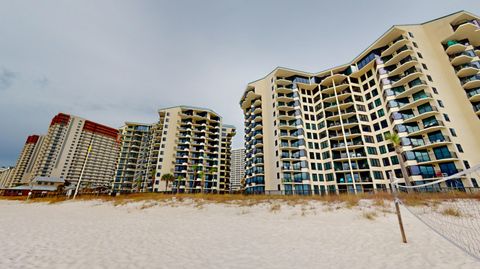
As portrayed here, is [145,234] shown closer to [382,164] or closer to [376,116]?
[382,164]

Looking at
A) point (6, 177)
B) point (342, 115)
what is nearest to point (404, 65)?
point (342, 115)

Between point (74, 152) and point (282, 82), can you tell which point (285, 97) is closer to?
point (282, 82)

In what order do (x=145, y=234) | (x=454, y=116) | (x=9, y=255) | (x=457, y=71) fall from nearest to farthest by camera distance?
1. (x=9, y=255)
2. (x=145, y=234)
3. (x=454, y=116)
4. (x=457, y=71)

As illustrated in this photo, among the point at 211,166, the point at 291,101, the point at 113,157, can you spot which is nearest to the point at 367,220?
the point at 291,101

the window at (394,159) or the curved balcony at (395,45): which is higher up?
the curved balcony at (395,45)

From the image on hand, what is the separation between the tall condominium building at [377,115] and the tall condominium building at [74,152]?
92.0 m

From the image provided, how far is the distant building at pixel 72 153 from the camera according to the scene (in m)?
104

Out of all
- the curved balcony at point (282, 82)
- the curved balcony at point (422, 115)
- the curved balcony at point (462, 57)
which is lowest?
the curved balcony at point (422, 115)

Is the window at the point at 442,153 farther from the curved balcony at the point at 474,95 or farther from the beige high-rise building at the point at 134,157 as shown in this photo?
the beige high-rise building at the point at 134,157

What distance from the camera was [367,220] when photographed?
37.6 ft

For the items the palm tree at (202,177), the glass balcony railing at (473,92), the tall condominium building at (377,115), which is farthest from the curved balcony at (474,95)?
the palm tree at (202,177)

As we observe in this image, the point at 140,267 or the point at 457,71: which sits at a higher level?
the point at 457,71

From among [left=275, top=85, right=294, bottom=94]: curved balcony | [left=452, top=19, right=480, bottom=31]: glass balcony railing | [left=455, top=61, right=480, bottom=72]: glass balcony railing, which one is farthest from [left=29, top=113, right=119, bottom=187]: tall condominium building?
[left=452, top=19, right=480, bottom=31]: glass balcony railing

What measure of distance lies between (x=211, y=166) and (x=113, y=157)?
11105 cm
